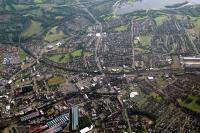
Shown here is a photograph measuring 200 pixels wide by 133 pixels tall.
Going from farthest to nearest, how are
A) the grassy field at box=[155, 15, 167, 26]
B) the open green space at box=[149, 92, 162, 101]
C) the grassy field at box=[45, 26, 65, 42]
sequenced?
the grassy field at box=[155, 15, 167, 26] → the grassy field at box=[45, 26, 65, 42] → the open green space at box=[149, 92, 162, 101]

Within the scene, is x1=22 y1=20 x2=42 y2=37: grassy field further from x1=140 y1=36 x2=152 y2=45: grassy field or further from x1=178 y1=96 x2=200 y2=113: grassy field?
x1=178 y1=96 x2=200 y2=113: grassy field

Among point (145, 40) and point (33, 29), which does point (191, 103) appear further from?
point (33, 29)

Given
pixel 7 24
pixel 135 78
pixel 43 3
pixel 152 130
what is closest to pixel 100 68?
pixel 135 78

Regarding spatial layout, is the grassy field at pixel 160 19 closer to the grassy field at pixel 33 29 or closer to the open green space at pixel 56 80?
the grassy field at pixel 33 29

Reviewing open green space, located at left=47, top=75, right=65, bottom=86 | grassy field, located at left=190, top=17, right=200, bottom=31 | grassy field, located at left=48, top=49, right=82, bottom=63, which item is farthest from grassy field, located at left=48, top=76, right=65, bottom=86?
grassy field, located at left=190, top=17, right=200, bottom=31

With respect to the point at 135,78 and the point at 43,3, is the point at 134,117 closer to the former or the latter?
the point at 135,78

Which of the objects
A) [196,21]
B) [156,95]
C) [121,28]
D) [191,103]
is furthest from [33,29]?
[191,103]

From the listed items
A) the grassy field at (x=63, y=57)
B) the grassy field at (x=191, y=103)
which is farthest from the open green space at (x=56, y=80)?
the grassy field at (x=191, y=103)
